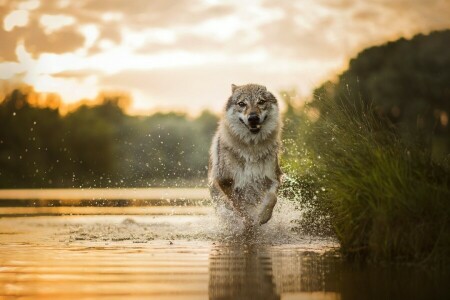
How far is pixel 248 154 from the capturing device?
13.0m

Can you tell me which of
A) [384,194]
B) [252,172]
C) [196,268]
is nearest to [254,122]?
[252,172]

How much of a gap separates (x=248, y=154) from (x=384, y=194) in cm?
444

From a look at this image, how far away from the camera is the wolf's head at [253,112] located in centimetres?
1291

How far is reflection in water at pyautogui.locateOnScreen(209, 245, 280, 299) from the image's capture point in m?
6.62

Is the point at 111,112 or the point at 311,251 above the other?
the point at 111,112

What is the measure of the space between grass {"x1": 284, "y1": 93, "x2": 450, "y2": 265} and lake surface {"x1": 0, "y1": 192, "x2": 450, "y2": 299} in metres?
0.41

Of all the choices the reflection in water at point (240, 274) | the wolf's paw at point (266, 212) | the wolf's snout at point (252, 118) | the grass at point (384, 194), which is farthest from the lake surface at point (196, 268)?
the wolf's snout at point (252, 118)

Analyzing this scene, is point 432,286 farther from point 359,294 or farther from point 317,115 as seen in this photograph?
point 317,115

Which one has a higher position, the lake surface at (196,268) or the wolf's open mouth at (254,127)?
the wolf's open mouth at (254,127)

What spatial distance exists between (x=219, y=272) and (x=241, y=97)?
558 cm

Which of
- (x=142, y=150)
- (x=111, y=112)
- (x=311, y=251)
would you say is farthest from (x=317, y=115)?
(x=111, y=112)

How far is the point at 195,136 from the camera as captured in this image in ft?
330

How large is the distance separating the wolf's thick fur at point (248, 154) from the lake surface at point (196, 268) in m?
0.46

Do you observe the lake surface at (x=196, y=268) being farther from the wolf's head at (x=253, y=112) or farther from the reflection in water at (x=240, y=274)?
the wolf's head at (x=253, y=112)
